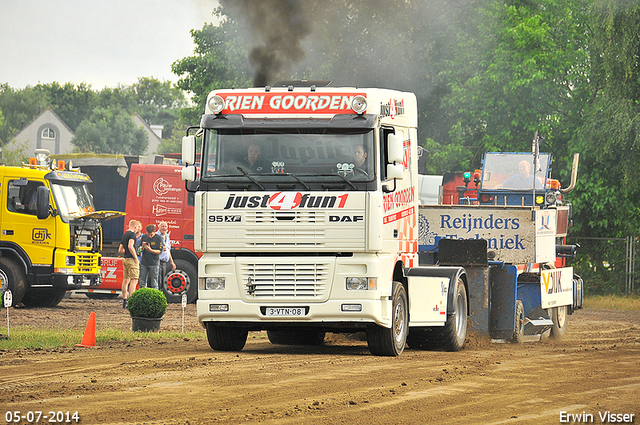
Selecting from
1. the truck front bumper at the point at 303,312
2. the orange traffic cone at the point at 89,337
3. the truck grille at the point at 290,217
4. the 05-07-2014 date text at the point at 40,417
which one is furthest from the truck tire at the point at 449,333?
the 05-07-2014 date text at the point at 40,417

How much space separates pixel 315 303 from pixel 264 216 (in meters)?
1.26

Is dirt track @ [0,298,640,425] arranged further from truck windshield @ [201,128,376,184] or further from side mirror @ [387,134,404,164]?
side mirror @ [387,134,404,164]

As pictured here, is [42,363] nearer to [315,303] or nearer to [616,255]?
[315,303]

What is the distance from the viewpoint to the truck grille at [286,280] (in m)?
11.5

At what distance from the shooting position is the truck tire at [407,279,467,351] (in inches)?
541

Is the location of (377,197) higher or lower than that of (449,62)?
lower

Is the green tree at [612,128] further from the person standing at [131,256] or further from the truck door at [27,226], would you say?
the truck door at [27,226]

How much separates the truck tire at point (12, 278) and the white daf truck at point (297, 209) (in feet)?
33.9

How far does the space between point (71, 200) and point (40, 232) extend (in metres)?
1.11

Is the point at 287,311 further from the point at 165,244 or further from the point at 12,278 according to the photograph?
the point at 12,278

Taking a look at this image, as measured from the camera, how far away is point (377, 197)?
37.5ft

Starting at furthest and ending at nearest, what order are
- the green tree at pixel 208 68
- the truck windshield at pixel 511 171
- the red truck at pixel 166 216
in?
the green tree at pixel 208 68, the red truck at pixel 166 216, the truck windshield at pixel 511 171

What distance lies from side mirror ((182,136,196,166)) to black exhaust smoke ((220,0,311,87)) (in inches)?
312

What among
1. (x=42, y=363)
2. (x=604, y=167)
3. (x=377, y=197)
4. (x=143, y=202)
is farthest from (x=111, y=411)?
(x=604, y=167)
